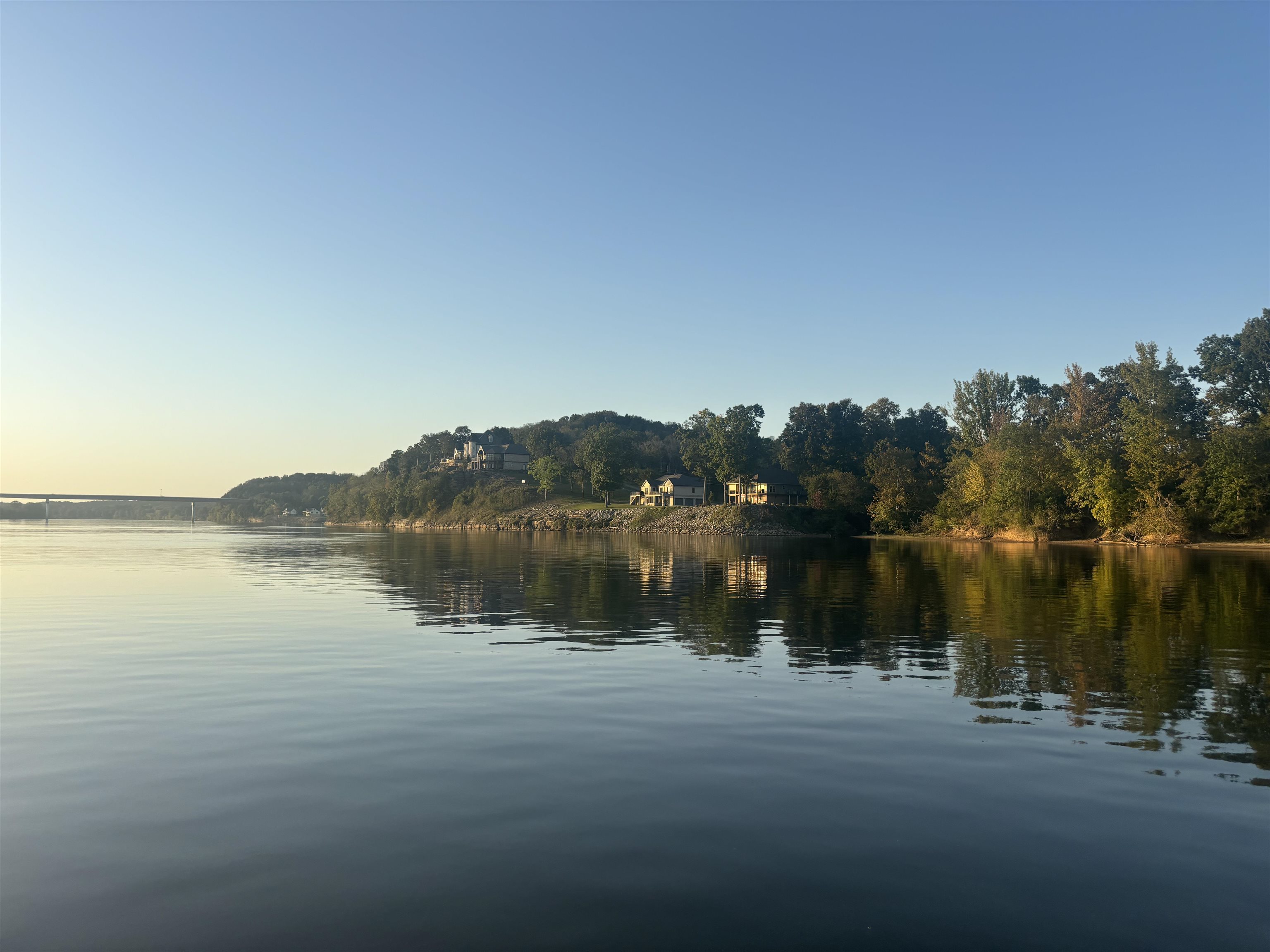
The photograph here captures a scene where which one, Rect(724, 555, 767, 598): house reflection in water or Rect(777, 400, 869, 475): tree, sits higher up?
Rect(777, 400, 869, 475): tree

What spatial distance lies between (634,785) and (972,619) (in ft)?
72.6

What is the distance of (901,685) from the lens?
58.5 feet

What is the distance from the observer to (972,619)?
29.5 metres

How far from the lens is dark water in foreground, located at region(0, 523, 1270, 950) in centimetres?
739

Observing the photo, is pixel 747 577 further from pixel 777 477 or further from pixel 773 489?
pixel 777 477

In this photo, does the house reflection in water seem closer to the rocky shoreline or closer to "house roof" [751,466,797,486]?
the rocky shoreline

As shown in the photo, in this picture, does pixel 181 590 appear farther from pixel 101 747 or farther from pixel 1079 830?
pixel 1079 830

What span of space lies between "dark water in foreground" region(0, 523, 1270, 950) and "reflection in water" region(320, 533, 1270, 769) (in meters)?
0.21

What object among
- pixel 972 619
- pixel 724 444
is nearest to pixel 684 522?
pixel 724 444

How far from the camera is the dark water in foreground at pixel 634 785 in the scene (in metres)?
7.39

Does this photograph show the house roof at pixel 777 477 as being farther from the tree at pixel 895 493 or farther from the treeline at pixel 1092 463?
the tree at pixel 895 493

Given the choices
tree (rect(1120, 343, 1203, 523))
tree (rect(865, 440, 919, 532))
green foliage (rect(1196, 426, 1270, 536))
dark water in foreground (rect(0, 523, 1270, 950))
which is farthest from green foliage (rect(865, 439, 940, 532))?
dark water in foreground (rect(0, 523, 1270, 950))

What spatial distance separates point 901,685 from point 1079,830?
27.3ft

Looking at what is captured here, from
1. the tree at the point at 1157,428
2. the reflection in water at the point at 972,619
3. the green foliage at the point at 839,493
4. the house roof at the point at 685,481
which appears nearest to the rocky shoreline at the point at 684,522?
the green foliage at the point at 839,493
